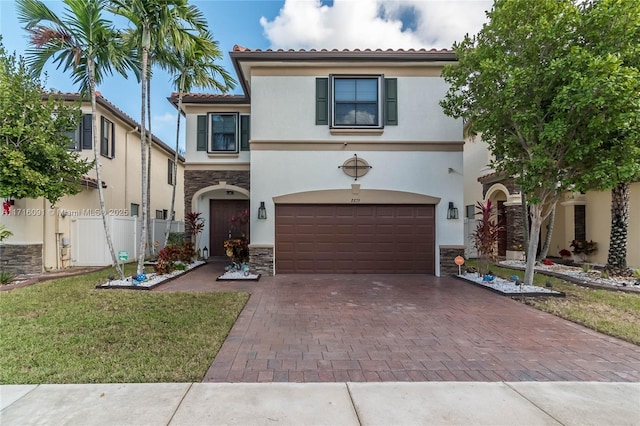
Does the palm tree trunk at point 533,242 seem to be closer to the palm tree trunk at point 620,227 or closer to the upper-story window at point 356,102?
the palm tree trunk at point 620,227

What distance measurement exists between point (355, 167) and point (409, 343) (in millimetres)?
6516

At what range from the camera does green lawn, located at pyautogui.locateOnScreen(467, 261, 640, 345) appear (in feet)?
17.9

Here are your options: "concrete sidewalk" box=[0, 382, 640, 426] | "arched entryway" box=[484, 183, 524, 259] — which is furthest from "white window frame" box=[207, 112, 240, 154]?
"arched entryway" box=[484, 183, 524, 259]

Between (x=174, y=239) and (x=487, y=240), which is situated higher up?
(x=487, y=240)

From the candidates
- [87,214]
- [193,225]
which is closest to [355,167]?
[193,225]

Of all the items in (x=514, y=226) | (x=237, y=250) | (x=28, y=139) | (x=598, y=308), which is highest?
(x=28, y=139)

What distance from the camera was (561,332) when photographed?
17.5 ft

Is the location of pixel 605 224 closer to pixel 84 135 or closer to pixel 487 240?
pixel 487 240

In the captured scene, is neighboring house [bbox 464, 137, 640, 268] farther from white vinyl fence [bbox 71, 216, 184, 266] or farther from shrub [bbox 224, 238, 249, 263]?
white vinyl fence [bbox 71, 216, 184, 266]

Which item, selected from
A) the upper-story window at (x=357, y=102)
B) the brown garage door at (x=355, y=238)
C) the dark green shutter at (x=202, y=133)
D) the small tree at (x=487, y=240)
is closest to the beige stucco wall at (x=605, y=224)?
the small tree at (x=487, y=240)

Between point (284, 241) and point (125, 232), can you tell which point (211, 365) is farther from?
point (125, 232)

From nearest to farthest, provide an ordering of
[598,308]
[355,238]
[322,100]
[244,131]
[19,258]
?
[598,308], [19,258], [322,100], [355,238], [244,131]

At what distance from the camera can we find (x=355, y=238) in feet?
34.7

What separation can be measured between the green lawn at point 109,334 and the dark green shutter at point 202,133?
7.06 metres
